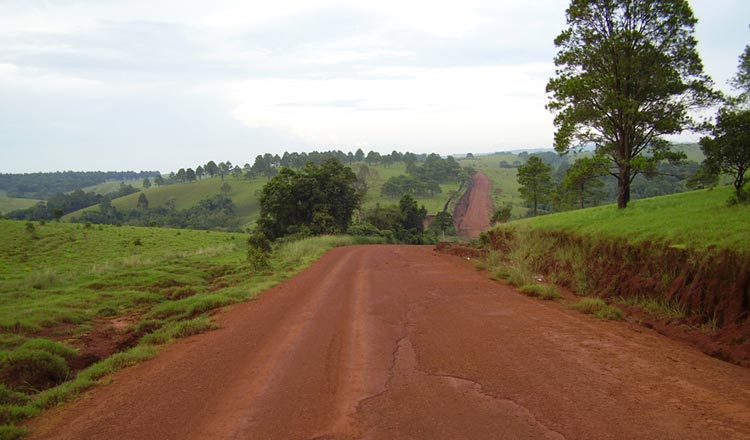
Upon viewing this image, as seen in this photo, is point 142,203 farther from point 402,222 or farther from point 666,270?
point 666,270

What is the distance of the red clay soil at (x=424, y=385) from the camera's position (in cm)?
453

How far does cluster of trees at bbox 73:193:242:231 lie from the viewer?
95875mm

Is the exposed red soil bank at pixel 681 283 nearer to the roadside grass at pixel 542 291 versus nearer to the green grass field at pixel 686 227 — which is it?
the green grass field at pixel 686 227

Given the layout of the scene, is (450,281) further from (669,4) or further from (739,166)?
(669,4)

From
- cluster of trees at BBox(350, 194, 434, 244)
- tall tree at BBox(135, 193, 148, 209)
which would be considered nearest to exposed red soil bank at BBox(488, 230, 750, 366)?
cluster of trees at BBox(350, 194, 434, 244)

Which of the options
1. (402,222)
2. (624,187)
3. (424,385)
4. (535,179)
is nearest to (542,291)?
(424,385)

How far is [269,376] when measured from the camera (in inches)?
244

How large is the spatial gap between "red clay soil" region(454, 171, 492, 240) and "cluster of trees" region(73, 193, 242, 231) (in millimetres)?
47459

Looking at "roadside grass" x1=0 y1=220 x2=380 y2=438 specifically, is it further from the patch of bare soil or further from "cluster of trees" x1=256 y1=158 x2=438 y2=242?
"cluster of trees" x1=256 y1=158 x2=438 y2=242

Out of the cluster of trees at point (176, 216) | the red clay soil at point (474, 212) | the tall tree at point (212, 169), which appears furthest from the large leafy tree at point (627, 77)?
the tall tree at point (212, 169)

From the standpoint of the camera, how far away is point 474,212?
85812 millimetres

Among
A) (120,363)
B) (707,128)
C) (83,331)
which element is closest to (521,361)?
(120,363)

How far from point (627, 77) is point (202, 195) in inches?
4911

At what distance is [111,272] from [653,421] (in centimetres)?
2115
